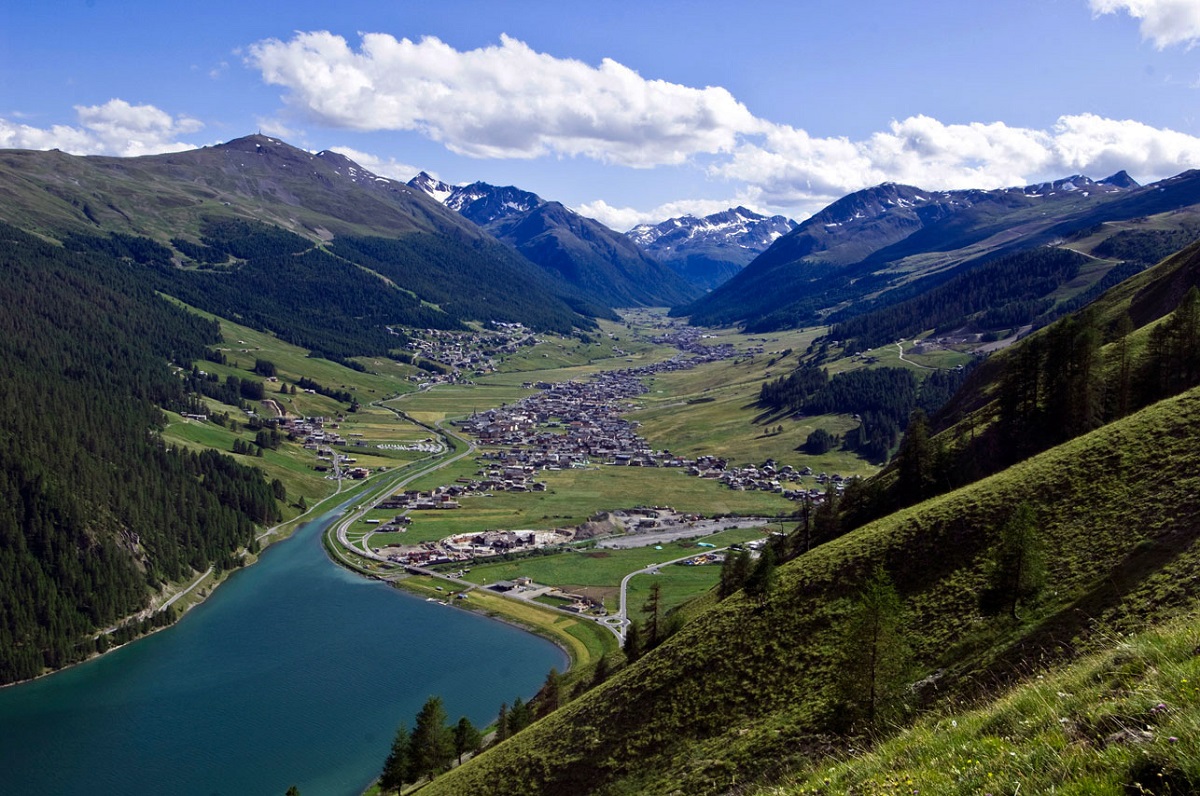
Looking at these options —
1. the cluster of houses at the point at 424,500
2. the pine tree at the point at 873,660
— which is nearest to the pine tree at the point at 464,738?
the pine tree at the point at 873,660

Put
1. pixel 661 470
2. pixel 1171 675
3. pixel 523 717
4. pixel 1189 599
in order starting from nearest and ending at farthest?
pixel 1171 675 → pixel 1189 599 → pixel 523 717 → pixel 661 470

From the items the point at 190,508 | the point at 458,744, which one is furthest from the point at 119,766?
the point at 190,508

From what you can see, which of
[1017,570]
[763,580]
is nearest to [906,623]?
[1017,570]

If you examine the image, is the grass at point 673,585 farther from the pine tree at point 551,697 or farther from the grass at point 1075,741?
the grass at point 1075,741

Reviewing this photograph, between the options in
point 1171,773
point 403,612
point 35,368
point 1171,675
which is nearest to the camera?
point 1171,773

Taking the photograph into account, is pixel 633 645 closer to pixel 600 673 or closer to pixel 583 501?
pixel 600 673

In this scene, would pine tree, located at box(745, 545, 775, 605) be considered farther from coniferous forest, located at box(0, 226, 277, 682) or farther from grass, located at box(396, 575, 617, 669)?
coniferous forest, located at box(0, 226, 277, 682)

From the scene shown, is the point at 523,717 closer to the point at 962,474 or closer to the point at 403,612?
the point at 962,474
